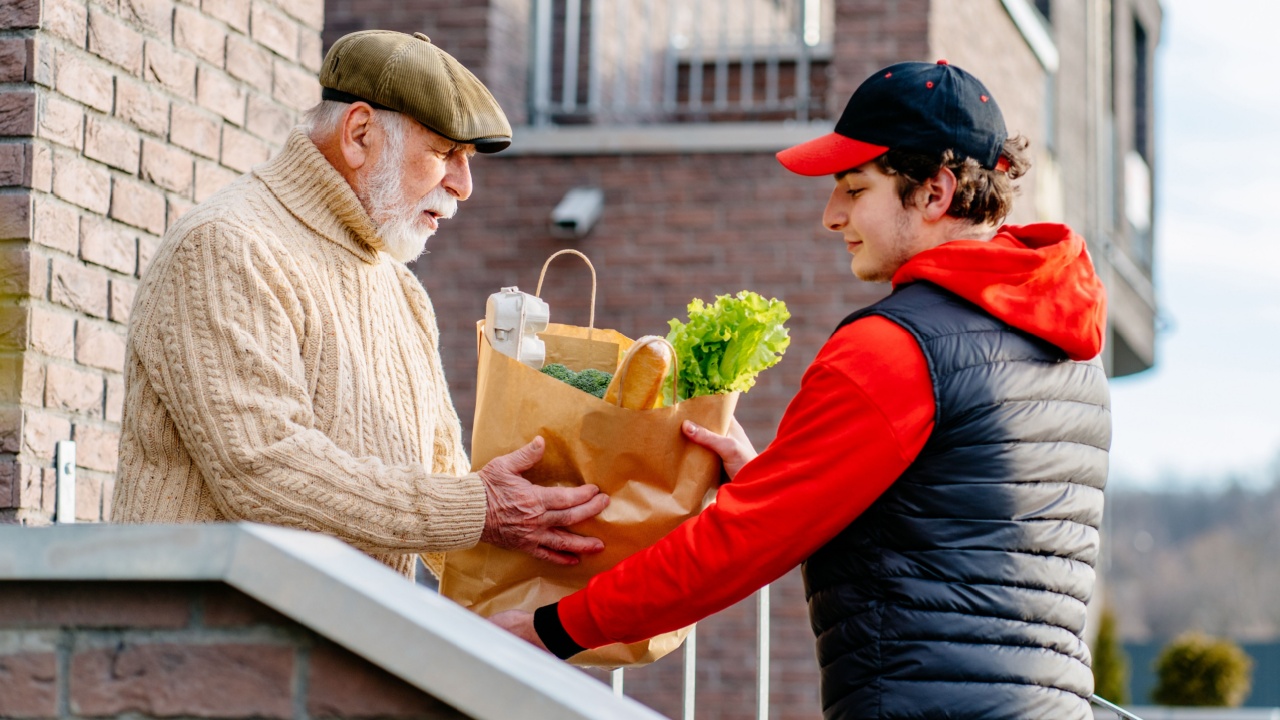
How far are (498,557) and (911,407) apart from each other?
0.86 metres

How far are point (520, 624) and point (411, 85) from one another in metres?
1.02

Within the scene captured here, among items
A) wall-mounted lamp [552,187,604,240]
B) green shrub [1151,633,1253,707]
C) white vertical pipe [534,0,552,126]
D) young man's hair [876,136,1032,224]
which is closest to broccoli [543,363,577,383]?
young man's hair [876,136,1032,224]

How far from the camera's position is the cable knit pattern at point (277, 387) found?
2.55 metres

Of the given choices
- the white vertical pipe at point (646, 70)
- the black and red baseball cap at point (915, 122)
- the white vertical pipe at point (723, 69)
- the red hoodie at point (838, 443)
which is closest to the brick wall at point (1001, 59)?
the white vertical pipe at point (723, 69)

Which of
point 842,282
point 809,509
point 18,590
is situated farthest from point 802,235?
point 18,590

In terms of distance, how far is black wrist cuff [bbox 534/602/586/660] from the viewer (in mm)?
2664

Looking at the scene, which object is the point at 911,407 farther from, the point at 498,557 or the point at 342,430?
the point at 342,430

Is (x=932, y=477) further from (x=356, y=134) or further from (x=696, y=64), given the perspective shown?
(x=696, y=64)

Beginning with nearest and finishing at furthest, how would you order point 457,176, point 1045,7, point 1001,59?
point 457,176
point 1001,59
point 1045,7

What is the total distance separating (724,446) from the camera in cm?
276

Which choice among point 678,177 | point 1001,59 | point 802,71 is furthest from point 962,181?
point 1001,59

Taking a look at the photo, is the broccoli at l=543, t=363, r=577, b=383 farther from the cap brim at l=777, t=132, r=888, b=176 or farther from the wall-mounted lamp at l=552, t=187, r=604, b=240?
the wall-mounted lamp at l=552, t=187, r=604, b=240

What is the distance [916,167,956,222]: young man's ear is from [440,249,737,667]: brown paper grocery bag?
0.50 meters

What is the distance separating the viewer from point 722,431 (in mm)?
2795
